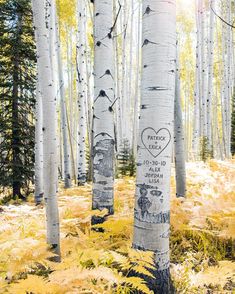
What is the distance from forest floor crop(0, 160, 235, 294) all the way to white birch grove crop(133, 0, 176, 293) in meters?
0.16

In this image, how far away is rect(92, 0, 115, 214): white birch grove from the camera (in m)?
3.59

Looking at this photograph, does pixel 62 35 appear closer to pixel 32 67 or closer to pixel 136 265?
pixel 32 67

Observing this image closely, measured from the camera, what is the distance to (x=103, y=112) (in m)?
3.61

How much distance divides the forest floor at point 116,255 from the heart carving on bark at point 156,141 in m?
0.69

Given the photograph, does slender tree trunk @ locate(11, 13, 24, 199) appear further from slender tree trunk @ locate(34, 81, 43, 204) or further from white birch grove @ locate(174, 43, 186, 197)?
white birch grove @ locate(174, 43, 186, 197)

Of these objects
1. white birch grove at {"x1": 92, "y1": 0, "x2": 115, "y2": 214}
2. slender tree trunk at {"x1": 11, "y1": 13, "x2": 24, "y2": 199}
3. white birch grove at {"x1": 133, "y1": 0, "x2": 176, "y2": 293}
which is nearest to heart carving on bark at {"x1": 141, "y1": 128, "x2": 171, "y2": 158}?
white birch grove at {"x1": 133, "y1": 0, "x2": 176, "y2": 293}

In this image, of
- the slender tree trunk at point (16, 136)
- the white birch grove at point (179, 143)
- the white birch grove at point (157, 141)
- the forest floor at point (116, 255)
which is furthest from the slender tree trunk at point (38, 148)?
the white birch grove at point (157, 141)

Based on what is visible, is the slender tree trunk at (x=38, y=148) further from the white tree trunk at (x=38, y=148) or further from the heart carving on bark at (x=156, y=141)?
the heart carving on bark at (x=156, y=141)

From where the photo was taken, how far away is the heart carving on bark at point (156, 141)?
2.26 metres

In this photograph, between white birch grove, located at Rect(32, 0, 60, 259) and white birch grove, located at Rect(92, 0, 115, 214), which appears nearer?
white birch grove, located at Rect(32, 0, 60, 259)

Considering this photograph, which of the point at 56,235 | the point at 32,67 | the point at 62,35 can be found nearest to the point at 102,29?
the point at 56,235

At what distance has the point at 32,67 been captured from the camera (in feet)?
33.8

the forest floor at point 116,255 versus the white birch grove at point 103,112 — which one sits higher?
the white birch grove at point 103,112

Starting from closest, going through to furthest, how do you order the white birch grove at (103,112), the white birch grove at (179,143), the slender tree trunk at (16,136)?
the white birch grove at (103,112)
the white birch grove at (179,143)
the slender tree trunk at (16,136)
